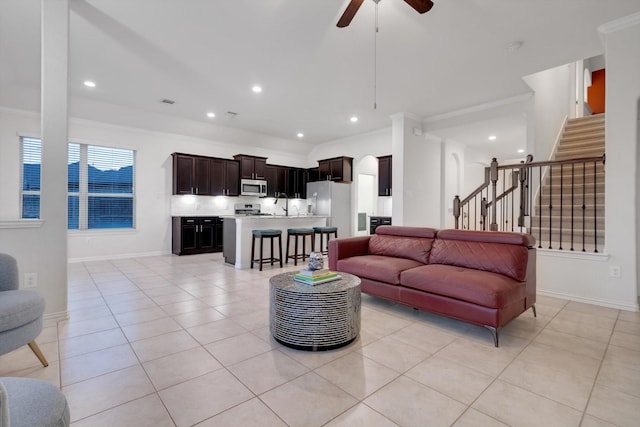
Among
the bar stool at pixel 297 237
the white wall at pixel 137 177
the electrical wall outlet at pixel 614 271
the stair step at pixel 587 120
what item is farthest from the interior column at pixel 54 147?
the stair step at pixel 587 120

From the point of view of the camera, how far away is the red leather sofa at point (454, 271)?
8.44 feet

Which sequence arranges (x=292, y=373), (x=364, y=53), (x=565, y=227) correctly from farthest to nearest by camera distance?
(x=565, y=227), (x=364, y=53), (x=292, y=373)

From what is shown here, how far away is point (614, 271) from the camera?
134 inches

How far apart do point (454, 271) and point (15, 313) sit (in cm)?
337

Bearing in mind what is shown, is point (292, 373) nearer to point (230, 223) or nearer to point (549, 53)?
point (230, 223)

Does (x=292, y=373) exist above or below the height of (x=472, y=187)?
below

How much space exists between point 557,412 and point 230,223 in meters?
5.31

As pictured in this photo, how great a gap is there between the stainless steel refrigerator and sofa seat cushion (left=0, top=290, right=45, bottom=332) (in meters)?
6.15

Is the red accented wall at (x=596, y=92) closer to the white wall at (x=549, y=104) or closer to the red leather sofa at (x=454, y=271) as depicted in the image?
the white wall at (x=549, y=104)

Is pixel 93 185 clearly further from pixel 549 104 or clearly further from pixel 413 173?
pixel 549 104

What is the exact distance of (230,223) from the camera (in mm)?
5926

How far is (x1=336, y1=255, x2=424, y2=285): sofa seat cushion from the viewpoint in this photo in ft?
10.5

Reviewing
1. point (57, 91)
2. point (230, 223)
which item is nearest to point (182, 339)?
point (57, 91)

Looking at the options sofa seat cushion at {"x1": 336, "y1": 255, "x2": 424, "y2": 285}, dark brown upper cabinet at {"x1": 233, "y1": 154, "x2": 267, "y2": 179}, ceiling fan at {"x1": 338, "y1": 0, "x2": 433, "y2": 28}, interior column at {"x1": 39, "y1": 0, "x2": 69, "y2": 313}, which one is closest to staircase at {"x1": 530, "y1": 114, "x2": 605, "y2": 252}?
sofa seat cushion at {"x1": 336, "y1": 255, "x2": 424, "y2": 285}
